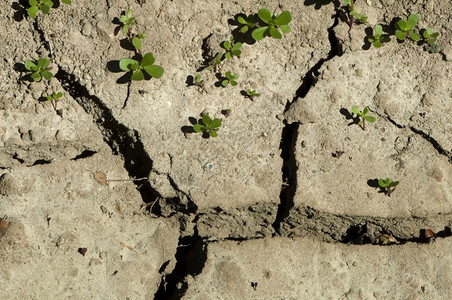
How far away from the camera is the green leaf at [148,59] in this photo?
2.59m

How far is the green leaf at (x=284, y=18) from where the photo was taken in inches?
105

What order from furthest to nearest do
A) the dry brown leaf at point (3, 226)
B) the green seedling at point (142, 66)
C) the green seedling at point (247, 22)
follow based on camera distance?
1. the green seedling at point (247, 22)
2. the green seedling at point (142, 66)
3. the dry brown leaf at point (3, 226)

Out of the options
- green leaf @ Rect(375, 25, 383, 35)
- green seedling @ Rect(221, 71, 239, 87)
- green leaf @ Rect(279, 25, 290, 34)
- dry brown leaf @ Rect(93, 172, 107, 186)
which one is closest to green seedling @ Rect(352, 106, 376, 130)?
green leaf @ Rect(375, 25, 383, 35)

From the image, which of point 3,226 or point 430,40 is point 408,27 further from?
point 3,226

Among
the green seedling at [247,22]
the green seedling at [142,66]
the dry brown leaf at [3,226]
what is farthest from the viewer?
the green seedling at [247,22]

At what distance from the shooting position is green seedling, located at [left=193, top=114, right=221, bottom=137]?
8.39ft

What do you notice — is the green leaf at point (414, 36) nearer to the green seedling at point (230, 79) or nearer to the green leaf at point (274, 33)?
the green leaf at point (274, 33)

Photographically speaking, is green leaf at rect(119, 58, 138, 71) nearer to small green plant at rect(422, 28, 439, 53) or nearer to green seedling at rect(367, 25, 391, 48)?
green seedling at rect(367, 25, 391, 48)

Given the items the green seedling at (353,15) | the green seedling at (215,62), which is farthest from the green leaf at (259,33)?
the green seedling at (353,15)

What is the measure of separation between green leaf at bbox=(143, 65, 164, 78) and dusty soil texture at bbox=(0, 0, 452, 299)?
2.6 inches

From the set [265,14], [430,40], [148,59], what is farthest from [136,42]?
[430,40]

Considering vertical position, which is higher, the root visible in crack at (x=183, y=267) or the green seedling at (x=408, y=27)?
the green seedling at (x=408, y=27)

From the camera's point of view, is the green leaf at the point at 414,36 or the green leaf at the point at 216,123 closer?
the green leaf at the point at 216,123

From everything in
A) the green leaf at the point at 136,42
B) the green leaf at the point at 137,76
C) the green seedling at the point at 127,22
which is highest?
the green seedling at the point at 127,22
